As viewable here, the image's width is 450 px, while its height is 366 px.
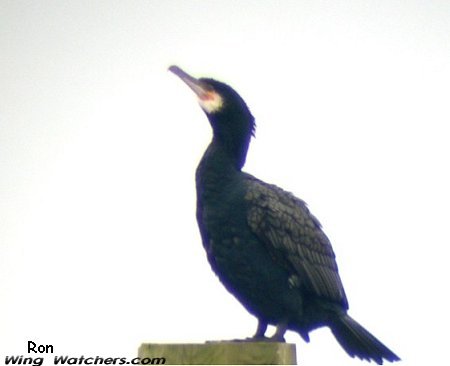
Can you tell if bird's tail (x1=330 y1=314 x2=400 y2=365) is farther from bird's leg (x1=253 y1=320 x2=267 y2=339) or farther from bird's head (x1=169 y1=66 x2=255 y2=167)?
bird's head (x1=169 y1=66 x2=255 y2=167)

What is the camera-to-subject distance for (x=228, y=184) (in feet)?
25.2

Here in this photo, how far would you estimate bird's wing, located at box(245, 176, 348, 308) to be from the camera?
754 cm

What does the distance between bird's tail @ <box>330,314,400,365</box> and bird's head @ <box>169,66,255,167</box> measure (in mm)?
1449

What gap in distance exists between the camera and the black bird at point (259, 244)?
292 inches

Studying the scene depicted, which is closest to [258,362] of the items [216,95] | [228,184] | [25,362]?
[25,362]

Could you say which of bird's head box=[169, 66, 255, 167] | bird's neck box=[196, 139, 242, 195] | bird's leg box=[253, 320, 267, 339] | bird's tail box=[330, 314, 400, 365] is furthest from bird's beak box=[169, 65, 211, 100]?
bird's tail box=[330, 314, 400, 365]

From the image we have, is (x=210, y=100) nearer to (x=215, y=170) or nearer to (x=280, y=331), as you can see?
(x=215, y=170)

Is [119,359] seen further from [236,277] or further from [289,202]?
[289,202]

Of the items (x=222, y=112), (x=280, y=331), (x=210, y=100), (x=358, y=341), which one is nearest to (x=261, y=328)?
(x=280, y=331)

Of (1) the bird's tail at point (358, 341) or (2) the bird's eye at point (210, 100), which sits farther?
(2) the bird's eye at point (210, 100)

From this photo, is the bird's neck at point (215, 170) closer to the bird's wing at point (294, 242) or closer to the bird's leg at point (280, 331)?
the bird's wing at point (294, 242)

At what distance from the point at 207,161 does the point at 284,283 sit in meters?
1.06

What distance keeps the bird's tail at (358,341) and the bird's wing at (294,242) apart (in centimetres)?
17

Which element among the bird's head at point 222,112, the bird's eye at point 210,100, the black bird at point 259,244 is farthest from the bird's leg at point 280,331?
the bird's eye at point 210,100
